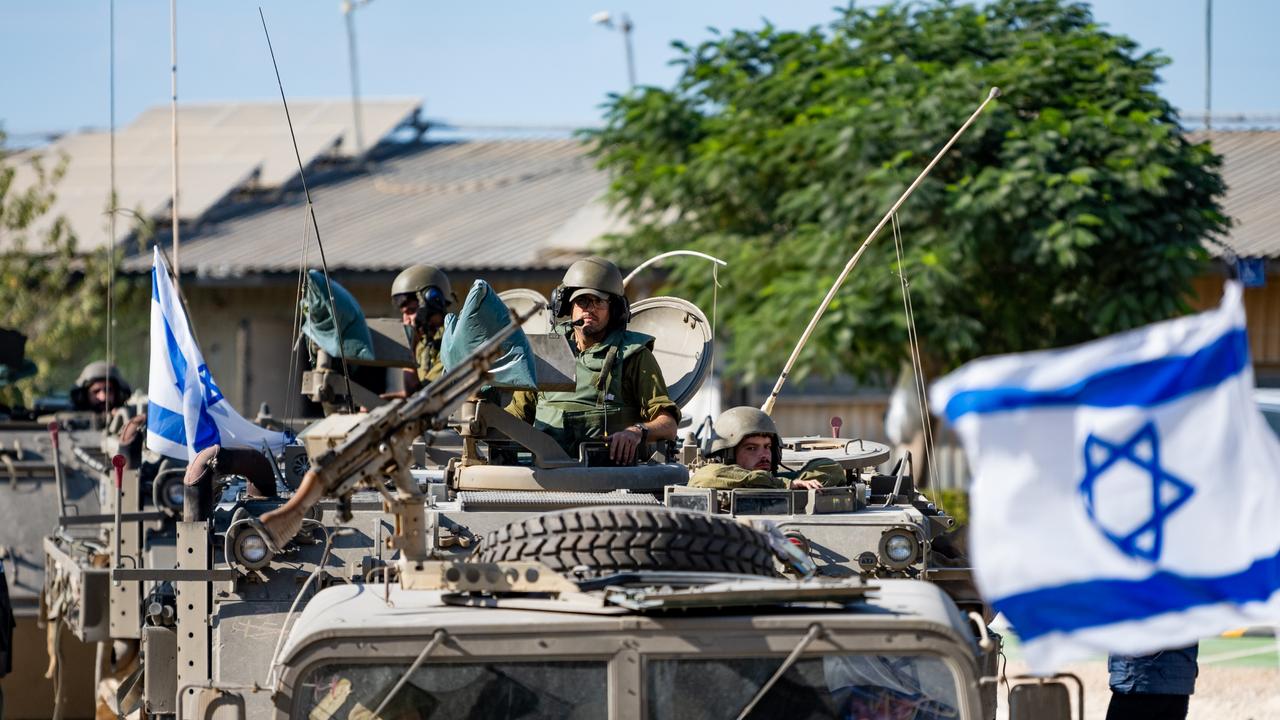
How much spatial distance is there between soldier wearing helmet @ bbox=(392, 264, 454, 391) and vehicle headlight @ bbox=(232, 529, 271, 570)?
3190 millimetres

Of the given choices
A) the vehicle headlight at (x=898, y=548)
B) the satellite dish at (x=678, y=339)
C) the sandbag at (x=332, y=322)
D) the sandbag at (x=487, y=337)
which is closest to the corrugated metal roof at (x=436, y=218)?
the satellite dish at (x=678, y=339)

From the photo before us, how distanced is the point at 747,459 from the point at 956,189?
29.5ft

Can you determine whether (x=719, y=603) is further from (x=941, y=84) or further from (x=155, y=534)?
(x=941, y=84)

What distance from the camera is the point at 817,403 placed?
22406mm

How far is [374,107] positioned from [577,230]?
832 cm

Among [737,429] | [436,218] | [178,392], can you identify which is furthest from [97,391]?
[436,218]

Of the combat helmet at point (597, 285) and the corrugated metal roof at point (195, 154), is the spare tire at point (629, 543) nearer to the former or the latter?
the combat helmet at point (597, 285)

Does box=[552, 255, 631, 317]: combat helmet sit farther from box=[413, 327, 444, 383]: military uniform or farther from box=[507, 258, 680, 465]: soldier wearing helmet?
box=[413, 327, 444, 383]: military uniform

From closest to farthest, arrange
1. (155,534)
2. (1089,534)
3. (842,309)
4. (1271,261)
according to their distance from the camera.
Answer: (1089,534)
(155,534)
(842,309)
(1271,261)

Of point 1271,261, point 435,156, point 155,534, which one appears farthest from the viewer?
point 435,156

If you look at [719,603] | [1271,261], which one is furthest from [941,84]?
[719,603]

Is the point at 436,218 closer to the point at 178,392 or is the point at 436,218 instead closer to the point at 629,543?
the point at 178,392

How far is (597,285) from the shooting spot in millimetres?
7555

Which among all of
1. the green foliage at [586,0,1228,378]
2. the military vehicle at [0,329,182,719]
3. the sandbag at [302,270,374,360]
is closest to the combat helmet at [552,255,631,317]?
the sandbag at [302,270,374,360]
